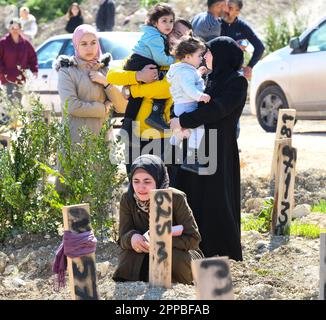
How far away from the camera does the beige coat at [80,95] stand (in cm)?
978

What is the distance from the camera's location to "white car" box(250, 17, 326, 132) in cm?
1634

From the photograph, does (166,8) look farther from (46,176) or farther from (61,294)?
(61,294)

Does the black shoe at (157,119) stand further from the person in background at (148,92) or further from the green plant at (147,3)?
the green plant at (147,3)

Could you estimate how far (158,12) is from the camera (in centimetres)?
931

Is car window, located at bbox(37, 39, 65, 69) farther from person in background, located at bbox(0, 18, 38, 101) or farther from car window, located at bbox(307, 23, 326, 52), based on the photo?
car window, located at bbox(307, 23, 326, 52)

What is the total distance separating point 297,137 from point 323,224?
17.8 ft

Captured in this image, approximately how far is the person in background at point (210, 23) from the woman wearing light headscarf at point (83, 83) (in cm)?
158

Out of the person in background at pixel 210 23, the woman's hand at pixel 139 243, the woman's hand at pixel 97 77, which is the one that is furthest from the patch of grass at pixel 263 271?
the person in background at pixel 210 23

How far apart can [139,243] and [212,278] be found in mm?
2039

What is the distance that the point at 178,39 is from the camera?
9.44 m

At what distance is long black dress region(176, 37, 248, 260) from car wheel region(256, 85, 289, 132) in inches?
325

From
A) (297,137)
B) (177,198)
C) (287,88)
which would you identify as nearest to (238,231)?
(177,198)

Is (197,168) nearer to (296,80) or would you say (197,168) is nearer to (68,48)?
(296,80)

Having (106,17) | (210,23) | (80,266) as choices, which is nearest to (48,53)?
(106,17)
